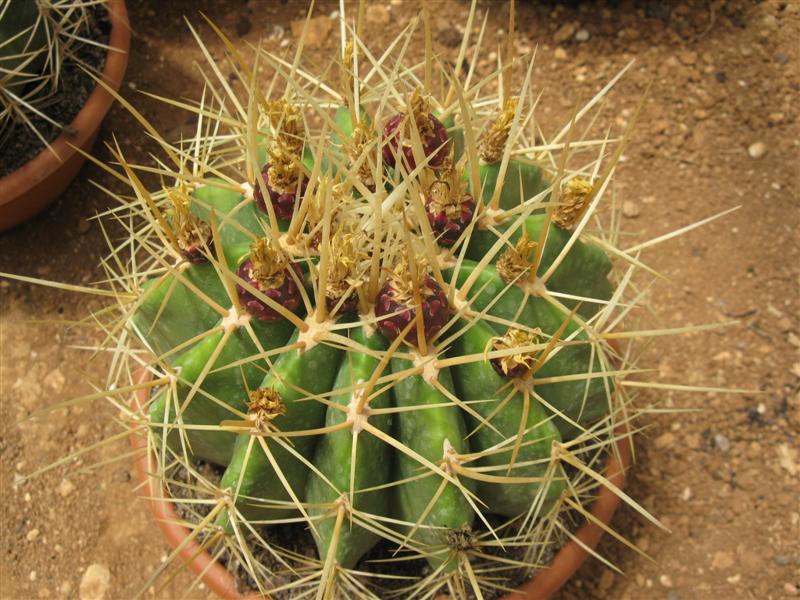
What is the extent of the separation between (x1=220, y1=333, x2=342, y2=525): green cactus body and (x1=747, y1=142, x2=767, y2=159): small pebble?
5.49 ft

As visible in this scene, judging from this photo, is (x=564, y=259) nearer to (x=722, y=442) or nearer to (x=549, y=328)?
(x=549, y=328)

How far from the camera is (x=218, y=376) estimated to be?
1043 millimetres

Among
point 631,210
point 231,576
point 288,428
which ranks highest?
point 288,428

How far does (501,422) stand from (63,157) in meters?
1.41

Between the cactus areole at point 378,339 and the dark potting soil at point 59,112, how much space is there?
925 mm

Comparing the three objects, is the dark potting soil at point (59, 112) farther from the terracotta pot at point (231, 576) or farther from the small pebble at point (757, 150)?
the small pebble at point (757, 150)

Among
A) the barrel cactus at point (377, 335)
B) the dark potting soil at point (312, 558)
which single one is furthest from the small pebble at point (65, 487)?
the barrel cactus at point (377, 335)

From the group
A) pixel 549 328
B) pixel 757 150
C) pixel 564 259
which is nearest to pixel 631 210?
pixel 757 150

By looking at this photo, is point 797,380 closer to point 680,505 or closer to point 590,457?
point 680,505

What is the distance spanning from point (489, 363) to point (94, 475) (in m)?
1.32

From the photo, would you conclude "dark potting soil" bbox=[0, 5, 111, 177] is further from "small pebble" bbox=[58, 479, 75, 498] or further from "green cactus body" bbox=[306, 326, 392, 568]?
"green cactus body" bbox=[306, 326, 392, 568]

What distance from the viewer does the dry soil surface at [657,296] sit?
175cm

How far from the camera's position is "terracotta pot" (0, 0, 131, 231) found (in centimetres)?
186

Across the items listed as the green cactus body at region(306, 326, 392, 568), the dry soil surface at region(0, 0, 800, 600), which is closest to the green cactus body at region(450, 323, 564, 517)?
the green cactus body at region(306, 326, 392, 568)
